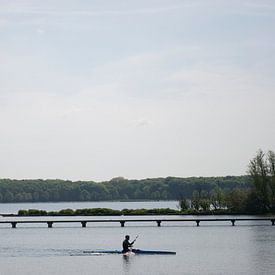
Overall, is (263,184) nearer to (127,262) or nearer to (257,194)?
(257,194)

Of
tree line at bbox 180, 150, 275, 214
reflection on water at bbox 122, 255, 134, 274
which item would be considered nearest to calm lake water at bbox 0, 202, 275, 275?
reflection on water at bbox 122, 255, 134, 274

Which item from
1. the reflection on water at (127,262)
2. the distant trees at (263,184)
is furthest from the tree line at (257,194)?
the reflection on water at (127,262)

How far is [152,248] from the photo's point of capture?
66.6 m

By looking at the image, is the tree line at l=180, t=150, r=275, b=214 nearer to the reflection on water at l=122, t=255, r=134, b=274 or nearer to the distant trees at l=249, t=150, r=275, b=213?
the distant trees at l=249, t=150, r=275, b=213

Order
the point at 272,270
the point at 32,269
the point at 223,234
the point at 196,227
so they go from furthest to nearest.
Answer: the point at 196,227
the point at 223,234
the point at 32,269
the point at 272,270

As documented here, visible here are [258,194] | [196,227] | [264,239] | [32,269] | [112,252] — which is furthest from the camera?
[258,194]

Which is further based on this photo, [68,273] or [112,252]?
[112,252]

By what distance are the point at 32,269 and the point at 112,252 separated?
39.2 ft

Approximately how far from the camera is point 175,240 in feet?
250

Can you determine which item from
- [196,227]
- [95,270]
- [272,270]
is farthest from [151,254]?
[196,227]

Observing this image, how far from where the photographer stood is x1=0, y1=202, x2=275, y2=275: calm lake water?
163 ft

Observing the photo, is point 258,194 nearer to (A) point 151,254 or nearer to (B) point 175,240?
(B) point 175,240

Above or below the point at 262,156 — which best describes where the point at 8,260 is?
below

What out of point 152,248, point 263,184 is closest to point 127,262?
point 152,248
